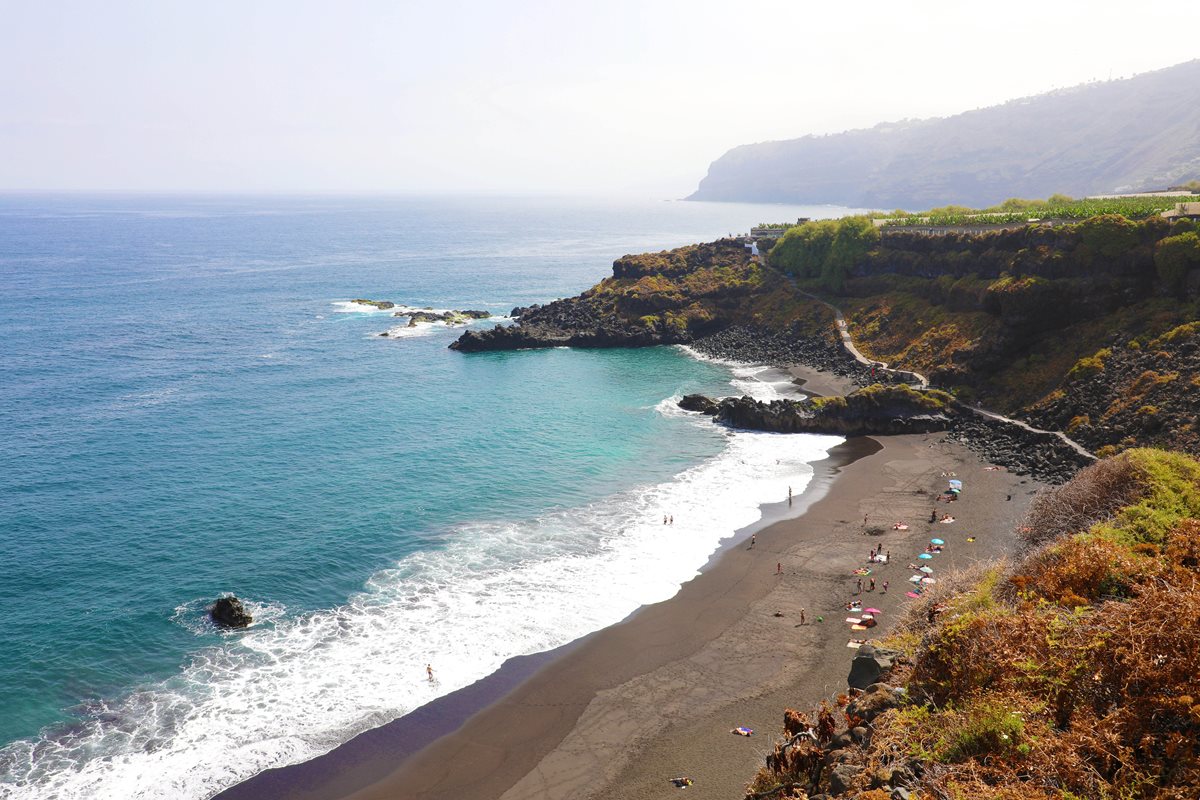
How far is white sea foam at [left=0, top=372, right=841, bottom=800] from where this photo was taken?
2608 centimetres

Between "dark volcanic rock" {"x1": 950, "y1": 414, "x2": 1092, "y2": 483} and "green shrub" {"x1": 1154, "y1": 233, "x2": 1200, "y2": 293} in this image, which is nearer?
"dark volcanic rock" {"x1": 950, "y1": 414, "x2": 1092, "y2": 483}

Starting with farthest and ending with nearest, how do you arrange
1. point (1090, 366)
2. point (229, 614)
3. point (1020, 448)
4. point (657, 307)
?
1. point (657, 307)
2. point (1090, 366)
3. point (1020, 448)
4. point (229, 614)

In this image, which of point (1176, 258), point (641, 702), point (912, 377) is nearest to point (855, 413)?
point (912, 377)

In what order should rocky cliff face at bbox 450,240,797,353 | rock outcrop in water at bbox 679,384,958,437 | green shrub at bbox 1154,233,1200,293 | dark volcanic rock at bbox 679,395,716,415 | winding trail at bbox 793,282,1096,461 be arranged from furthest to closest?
rocky cliff face at bbox 450,240,797,353 < dark volcanic rock at bbox 679,395,716,415 < rock outcrop in water at bbox 679,384,958,437 < green shrub at bbox 1154,233,1200,293 < winding trail at bbox 793,282,1096,461

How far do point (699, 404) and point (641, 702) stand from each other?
42497 millimetres

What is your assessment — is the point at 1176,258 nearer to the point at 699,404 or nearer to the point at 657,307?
the point at 699,404

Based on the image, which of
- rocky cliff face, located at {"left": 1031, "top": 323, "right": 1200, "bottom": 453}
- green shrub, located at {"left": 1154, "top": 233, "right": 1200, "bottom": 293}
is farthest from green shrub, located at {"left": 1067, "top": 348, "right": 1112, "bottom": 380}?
green shrub, located at {"left": 1154, "top": 233, "right": 1200, "bottom": 293}

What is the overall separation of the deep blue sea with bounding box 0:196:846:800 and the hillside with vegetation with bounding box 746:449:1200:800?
→ 17.4 m

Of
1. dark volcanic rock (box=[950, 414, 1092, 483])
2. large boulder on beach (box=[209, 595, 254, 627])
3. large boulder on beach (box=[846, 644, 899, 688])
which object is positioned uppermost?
large boulder on beach (box=[846, 644, 899, 688])

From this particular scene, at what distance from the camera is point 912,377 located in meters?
69.3

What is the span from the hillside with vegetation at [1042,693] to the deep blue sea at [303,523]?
17390 millimetres

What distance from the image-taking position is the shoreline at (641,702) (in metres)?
25.4

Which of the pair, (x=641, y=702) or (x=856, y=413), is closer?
(x=641, y=702)

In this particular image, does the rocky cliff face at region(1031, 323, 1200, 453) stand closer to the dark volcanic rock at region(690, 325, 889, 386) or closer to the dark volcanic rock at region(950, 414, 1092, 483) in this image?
the dark volcanic rock at region(950, 414, 1092, 483)
